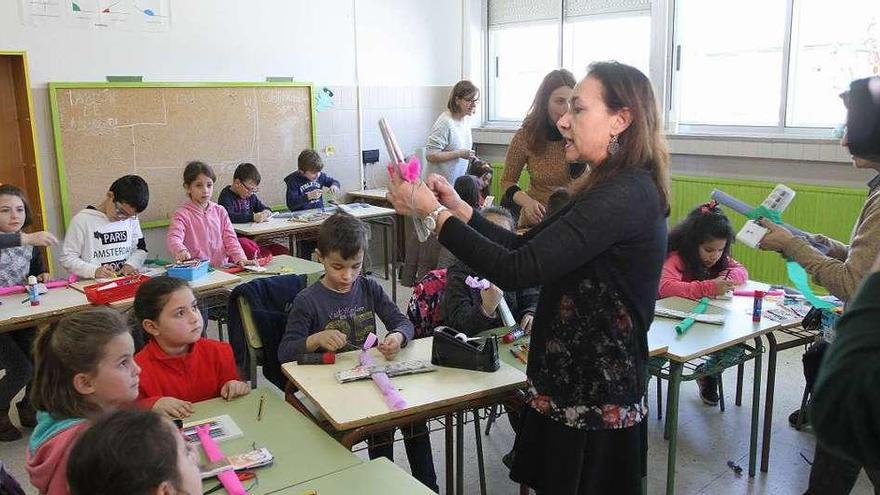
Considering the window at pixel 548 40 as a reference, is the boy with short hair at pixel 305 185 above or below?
below

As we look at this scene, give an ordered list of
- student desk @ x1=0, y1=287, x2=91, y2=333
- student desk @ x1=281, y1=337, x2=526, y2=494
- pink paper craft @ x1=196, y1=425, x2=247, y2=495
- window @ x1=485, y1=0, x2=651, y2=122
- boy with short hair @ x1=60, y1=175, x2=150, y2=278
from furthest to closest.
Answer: window @ x1=485, y1=0, x2=651, y2=122, boy with short hair @ x1=60, y1=175, x2=150, y2=278, student desk @ x1=0, y1=287, x2=91, y2=333, student desk @ x1=281, y1=337, x2=526, y2=494, pink paper craft @ x1=196, y1=425, x2=247, y2=495

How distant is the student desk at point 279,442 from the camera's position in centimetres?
165

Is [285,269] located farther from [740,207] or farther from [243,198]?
[740,207]

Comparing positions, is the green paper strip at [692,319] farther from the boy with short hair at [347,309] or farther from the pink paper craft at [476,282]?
the boy with short hair at [347,309]

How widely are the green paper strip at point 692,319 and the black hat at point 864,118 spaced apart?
6.33ft

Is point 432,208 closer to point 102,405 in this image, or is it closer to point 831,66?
point 102,405

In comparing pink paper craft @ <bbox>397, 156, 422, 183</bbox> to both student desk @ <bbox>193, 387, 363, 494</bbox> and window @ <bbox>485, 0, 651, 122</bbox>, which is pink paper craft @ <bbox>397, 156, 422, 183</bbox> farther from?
window @ <bbox>485, 0, 651, 122</bbox>

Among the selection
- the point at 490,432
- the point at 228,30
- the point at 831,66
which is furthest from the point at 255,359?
the point at 831,66

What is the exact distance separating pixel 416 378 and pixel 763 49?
4.51 meters

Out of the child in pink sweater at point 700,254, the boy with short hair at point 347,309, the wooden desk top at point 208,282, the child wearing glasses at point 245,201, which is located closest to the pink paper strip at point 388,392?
the boy with short hair at point 347,309

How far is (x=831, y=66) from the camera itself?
501 centimetres

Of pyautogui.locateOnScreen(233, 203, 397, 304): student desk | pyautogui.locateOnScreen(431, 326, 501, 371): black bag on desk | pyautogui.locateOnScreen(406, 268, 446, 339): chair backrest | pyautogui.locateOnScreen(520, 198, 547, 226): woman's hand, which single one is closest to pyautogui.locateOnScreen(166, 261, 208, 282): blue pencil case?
pyautogui.locateOnScreen(233, 203, 397, 304): student desk

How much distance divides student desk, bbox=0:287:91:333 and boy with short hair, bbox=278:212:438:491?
1226 millimetres

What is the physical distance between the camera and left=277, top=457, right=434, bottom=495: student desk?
157cm
